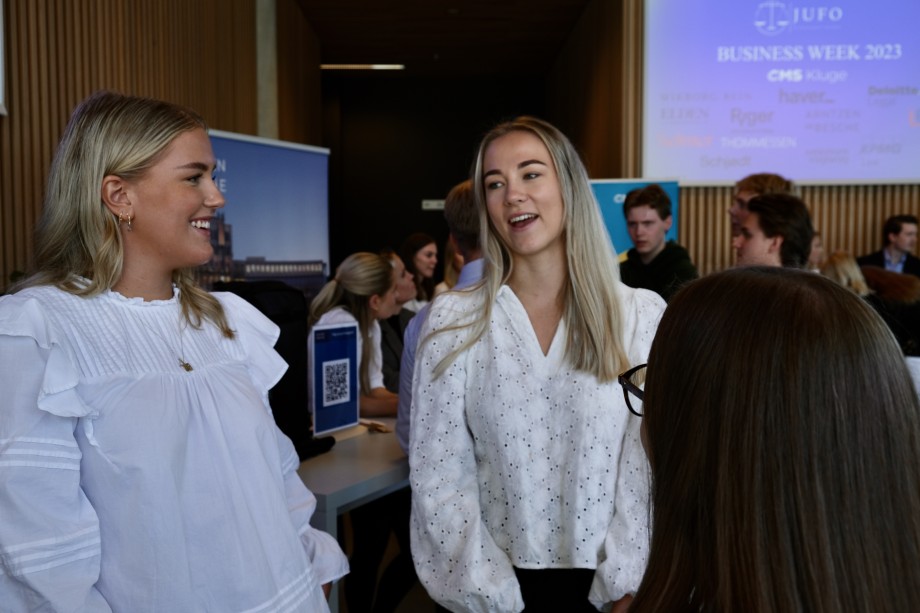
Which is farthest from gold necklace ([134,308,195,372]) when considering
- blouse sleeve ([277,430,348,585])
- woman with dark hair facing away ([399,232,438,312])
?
woman with dark hair facing away ([399,232,438,312])

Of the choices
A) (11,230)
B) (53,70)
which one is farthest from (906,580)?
(53,70)

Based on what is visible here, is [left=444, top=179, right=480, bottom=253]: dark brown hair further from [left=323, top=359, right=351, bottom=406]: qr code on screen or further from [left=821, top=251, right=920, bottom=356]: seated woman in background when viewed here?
[left=821, top=251, right=920, bottom=356]: seated woman in background

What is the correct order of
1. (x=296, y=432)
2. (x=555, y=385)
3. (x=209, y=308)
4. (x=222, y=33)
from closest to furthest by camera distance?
(x=209, y=308) → (x=555, y=385) → (x=296, y=432) → (x=222, y=33)

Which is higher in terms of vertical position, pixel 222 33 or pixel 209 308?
pixel 222 33

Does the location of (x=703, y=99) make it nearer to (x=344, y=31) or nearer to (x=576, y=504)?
(x=344, y=31)

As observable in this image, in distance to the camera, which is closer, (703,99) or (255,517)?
(255,517)

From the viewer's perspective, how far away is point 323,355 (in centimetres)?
285

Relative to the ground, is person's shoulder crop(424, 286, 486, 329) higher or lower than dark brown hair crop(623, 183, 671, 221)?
lower

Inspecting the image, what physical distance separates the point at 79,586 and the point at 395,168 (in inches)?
432

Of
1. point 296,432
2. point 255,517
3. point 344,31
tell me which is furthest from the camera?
point 344,31

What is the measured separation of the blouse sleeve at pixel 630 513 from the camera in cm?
165

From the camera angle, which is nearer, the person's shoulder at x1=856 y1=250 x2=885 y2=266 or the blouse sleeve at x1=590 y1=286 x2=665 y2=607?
the blouse sleeve at x1=590 y1=286 x2=665 y2=607

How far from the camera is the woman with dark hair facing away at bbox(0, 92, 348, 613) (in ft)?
4.12

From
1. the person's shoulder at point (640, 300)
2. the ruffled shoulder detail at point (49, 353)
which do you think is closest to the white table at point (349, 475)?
the person's shoulder at point (640, 300)
